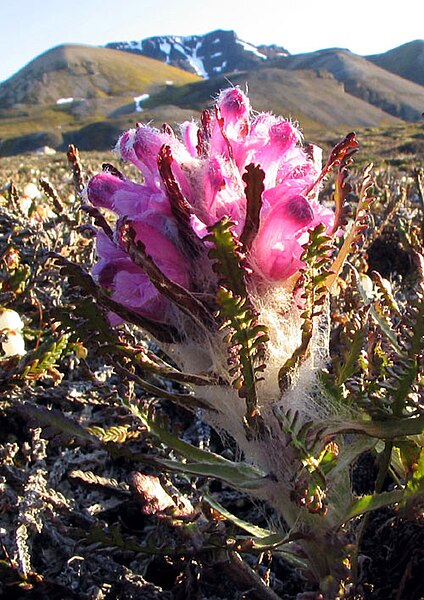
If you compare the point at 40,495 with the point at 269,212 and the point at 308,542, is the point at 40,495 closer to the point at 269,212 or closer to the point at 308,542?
the point at 308,542

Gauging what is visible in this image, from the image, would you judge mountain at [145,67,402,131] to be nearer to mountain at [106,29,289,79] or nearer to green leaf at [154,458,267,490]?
mountain at [106,29,289,79]

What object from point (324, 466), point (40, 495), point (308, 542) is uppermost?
point (324, 466)

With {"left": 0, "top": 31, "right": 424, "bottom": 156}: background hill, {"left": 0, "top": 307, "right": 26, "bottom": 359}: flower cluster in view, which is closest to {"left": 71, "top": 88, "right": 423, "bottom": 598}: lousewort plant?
{"left": 0, "top": 307, "right": 26, "bottom": 359}: flower cluster

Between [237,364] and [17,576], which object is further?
[17,576]

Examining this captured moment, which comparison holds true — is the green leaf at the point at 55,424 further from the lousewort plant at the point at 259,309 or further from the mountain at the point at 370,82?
the mountain at the point at 370,82

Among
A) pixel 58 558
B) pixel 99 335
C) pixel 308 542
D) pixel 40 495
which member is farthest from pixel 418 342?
pixel 58 558

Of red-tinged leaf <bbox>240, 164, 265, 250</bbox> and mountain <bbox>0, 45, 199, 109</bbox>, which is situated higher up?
mountain <bbox>0, 45, 199, 109</bbox>

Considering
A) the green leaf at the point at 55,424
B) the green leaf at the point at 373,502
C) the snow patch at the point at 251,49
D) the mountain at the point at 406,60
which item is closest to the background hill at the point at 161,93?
the mountain at the point at 406,60

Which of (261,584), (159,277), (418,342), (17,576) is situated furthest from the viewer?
(17,576)
